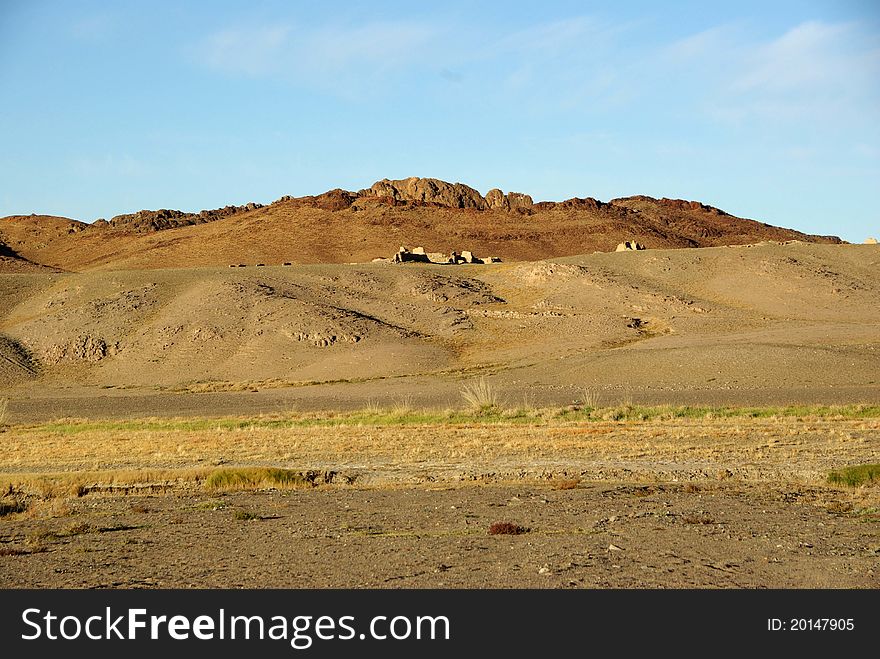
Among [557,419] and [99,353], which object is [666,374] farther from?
[99,353]

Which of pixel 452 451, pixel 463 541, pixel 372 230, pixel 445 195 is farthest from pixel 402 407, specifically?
pixel 445 195

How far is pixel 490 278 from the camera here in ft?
261

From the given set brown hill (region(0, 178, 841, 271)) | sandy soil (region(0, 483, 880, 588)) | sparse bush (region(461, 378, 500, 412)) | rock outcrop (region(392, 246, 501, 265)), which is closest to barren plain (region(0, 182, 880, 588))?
sandy soil (region(0, 483, 880, 588))

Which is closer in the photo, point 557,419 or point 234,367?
point 557,419

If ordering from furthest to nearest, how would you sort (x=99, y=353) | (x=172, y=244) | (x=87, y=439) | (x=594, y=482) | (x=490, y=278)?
(x=172, y=244) < (x=490, y=278) < (x=99, y=353) < (x=87, y=439) < (x=594, y=482)

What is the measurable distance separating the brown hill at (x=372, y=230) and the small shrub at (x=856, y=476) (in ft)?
388

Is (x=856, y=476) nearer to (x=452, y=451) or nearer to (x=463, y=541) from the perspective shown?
(x=463, y=541)

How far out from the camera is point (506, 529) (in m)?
12.8

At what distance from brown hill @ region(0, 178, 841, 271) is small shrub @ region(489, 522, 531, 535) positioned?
122615 mm

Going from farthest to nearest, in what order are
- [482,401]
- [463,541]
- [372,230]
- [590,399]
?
[372,230] → [590,399] → [482,401] → [463,541]

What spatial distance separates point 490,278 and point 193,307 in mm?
23589

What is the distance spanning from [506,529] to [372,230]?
461 ft
